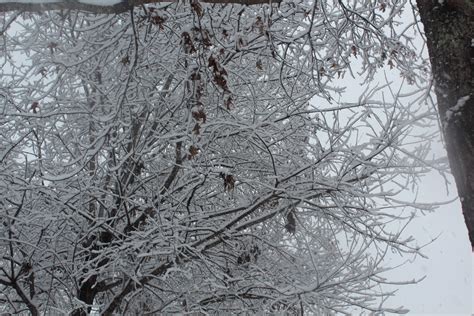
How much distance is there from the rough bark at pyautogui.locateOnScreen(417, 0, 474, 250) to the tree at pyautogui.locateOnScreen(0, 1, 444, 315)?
1.88 meters

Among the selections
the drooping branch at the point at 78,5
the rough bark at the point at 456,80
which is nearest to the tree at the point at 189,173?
the drooping branch at the point at 78,5

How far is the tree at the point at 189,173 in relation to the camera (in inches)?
162

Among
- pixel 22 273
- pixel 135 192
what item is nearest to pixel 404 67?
pixel 135 192

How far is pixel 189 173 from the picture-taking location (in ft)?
14.8

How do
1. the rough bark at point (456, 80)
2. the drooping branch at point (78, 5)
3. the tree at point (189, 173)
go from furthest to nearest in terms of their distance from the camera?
the tree at point (189, 173) < the drooping branch at point (78, 5) < the rough bark at point (456, 80)

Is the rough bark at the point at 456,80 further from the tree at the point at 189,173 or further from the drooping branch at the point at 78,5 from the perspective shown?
the tree at the point at 189,173

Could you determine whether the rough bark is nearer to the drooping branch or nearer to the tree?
the drooping branch

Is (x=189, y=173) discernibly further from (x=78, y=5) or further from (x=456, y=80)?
(x=456, y=80)

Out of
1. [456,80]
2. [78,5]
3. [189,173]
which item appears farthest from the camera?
[189,173]

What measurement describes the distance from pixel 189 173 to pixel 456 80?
3.03 meters

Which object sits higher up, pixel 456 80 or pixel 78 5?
pixel 78 5

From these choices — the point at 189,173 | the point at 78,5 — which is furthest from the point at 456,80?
the point at 189,173

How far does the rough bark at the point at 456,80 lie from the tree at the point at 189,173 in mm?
1878

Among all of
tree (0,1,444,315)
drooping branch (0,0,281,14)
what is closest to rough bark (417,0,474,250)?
drooping branch (0,0,281,14)
